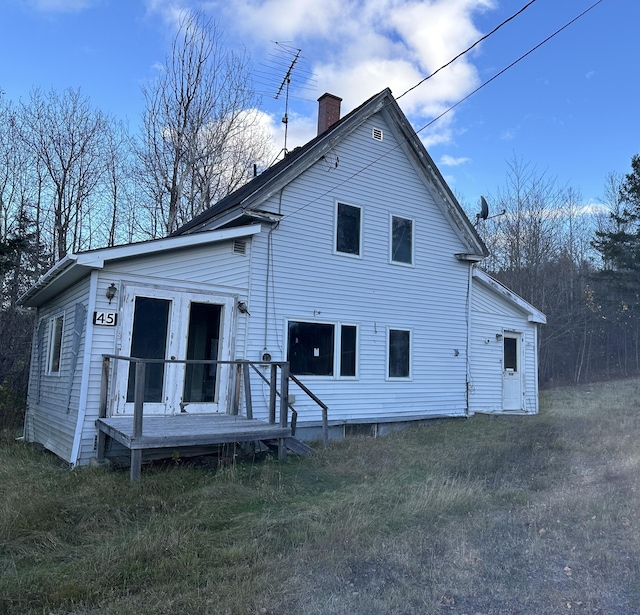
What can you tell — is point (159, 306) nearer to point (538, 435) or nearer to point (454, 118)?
point (454, 118)

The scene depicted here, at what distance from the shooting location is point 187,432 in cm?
654

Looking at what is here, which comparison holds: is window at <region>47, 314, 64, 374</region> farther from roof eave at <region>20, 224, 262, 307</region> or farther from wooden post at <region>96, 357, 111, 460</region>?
wooden post at <region>96, 357, 111, 460</region>

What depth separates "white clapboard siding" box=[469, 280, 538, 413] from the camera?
12.7 m

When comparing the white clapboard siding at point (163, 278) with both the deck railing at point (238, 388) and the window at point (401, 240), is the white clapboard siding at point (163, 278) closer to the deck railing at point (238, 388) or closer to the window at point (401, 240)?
the deck railing at point (238, 388)

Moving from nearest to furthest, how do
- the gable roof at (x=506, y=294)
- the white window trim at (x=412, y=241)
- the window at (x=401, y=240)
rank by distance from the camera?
the white window trim at (x=412, y=241) → the window at (x=401, y=240) → the gable roof at (x=506, y=294)

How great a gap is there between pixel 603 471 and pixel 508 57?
607 centimetres

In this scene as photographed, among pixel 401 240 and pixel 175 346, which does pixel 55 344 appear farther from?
pixel 401 240

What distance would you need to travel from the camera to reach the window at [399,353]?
1104cm

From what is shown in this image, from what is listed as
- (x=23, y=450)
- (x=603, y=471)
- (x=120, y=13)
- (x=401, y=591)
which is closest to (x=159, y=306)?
(x=23, y=450)

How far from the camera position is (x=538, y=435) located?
9820mm

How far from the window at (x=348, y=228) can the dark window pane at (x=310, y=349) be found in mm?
1752

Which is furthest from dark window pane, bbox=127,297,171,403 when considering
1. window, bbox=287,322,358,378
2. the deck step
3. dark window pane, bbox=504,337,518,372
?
dark window pane, bbox=504,337,518,372

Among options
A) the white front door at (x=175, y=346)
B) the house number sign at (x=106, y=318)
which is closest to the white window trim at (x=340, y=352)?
the white front door at (x=175, y=346)

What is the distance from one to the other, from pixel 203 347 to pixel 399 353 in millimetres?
4499
